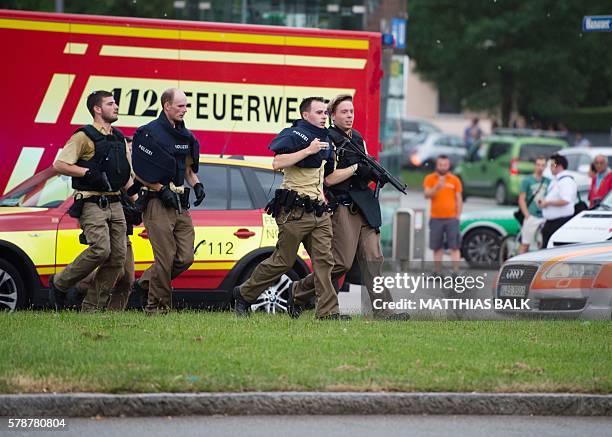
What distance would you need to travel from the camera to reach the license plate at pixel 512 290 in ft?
37.3

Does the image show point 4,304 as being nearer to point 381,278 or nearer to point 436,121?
point 381,278

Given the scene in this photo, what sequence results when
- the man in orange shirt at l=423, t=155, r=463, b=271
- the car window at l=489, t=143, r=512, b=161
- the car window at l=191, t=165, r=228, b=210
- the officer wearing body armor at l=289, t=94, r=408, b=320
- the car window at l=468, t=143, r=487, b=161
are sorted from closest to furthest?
the officer wearing body armor at l=289, t=94, r=408, b=320 < the car window at l=191, t=165, r=228, b=210 < the man in orange shirt at l=423, t=155, r=463, b=271 < the car window at l=489, t=143, r=512, b=161 < the car window at l=468, t=143, r=487, b=161

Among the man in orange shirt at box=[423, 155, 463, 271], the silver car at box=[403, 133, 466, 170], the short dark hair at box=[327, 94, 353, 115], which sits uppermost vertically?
the short dark hair at box=[327, 94, 353, 115]

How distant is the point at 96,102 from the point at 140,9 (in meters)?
21.6

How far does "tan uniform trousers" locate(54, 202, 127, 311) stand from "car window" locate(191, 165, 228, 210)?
46.7 inches

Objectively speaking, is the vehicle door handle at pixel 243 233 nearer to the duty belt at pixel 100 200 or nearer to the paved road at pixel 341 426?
the duty belt at pixel 100 200

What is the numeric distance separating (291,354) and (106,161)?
2.84 metres

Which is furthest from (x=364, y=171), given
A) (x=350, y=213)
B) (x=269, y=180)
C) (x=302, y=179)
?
(x=269, y=180)

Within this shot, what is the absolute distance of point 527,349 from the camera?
8969 mm

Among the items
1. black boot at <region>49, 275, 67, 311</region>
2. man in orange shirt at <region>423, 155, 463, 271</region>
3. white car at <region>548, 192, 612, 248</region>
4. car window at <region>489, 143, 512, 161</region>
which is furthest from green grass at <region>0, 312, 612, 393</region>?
car window at <region>489, 143, 512, 161</region>

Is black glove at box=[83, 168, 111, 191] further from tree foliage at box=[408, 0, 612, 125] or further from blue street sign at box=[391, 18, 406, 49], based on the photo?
tree foliage at box=[408, 0, 612, 125]

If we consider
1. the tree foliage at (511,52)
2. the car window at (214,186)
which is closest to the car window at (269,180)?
the car window at (214,186)

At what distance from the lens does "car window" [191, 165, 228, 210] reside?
11.7 m

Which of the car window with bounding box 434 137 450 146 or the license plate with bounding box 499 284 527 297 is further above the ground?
the license plate with bounding box 499 284 527 297
